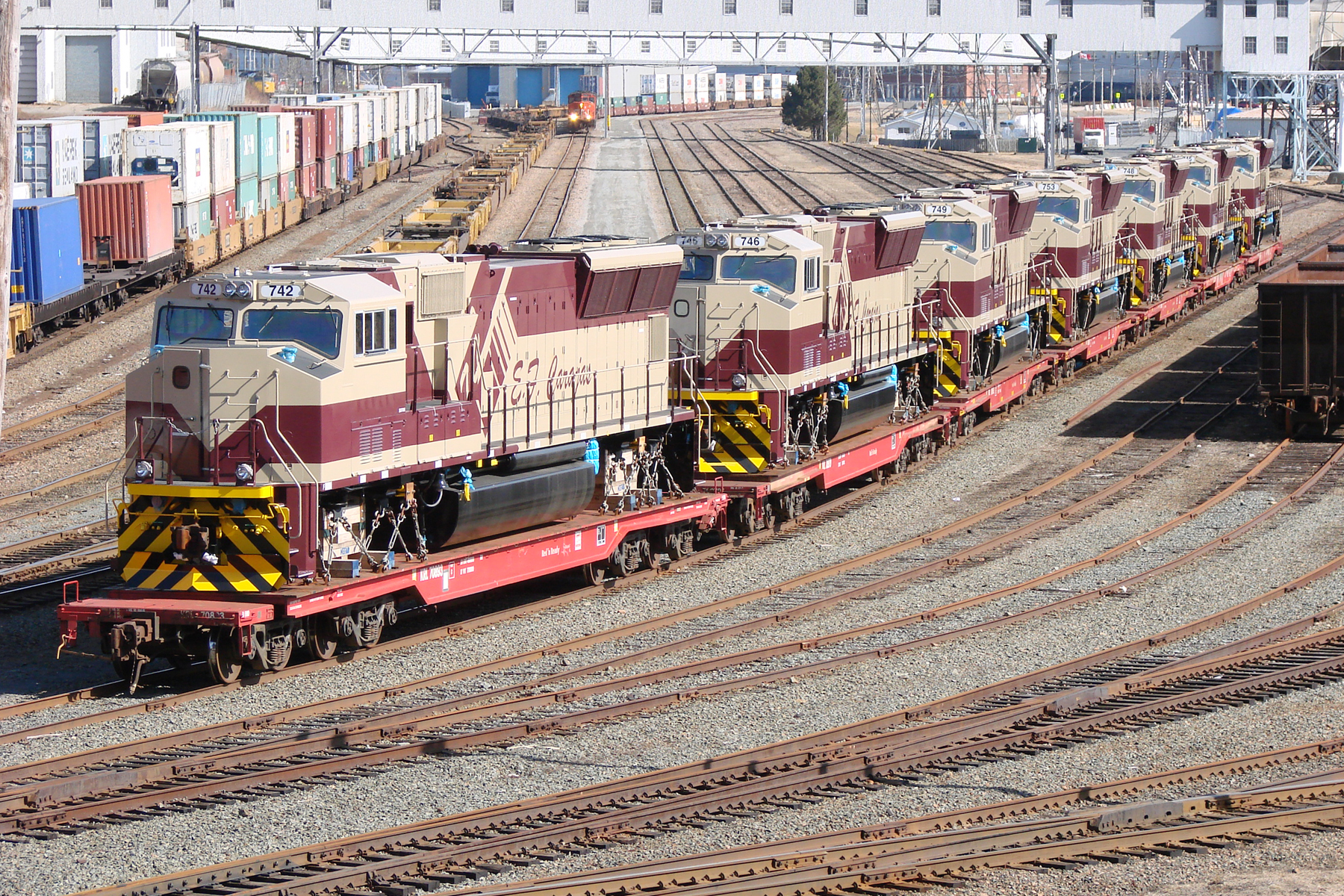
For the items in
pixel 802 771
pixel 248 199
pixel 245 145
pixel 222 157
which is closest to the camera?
pixel 802 771

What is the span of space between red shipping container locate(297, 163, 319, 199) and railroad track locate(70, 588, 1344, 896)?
43.4 m

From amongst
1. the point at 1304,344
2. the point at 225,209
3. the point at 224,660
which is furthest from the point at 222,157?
the point at 224,660

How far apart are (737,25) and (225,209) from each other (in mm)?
21823

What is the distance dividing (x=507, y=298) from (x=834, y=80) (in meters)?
89.4

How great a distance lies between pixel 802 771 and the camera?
39.0 ft

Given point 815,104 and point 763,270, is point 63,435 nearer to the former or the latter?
point 763,270

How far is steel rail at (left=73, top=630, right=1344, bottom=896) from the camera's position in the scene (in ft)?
32.0

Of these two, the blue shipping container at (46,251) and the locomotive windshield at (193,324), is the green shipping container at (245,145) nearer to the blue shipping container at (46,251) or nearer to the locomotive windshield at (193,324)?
the blue shipping container at (46,251)

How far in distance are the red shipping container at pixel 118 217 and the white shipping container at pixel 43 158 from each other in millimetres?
1056

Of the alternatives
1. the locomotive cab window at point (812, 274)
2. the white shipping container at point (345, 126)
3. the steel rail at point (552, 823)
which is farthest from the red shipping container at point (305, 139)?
the steel rail at point (552, 823)

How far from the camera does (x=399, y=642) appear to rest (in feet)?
52.2

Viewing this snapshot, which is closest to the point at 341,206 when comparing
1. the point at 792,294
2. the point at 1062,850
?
the point at 792,294

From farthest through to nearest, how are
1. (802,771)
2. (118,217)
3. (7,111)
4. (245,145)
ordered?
(245,145), (118,217), (802,771), (7,111)

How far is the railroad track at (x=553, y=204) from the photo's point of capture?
49.9 meters
